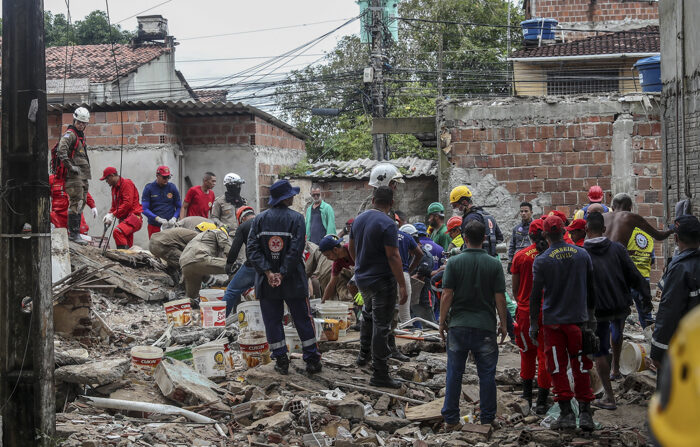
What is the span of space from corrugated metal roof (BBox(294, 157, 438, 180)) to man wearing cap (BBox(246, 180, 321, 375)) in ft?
30.1

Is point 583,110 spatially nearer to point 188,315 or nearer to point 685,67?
point 685,67

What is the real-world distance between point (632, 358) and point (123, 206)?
8611 millimetres

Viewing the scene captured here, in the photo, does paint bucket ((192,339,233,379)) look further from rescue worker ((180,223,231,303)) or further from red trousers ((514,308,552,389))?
rescue worker ((180,223,231,303))

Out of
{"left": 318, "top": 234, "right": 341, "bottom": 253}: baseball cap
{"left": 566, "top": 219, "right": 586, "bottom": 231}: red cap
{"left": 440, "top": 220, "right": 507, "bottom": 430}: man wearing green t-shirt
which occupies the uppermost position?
{"left": 566, "top": 219, "right": 586, "bottom": 231}: red cap

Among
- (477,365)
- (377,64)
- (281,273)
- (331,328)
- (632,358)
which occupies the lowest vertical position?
(632,358)

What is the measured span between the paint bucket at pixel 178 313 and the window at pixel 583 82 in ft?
61.0

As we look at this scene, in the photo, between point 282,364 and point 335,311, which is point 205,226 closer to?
point 335,311

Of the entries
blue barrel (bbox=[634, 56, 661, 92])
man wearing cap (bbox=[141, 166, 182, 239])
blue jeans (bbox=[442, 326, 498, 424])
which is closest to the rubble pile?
blue jeans (bbox=[442, 326, 498, 424])

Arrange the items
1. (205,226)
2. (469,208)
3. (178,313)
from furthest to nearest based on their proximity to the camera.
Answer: (205,226) < (178,313) < (469,208)

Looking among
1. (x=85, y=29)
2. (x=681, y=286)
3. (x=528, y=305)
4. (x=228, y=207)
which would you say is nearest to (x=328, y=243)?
(x=528, y=305)

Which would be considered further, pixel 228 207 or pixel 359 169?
pixel 359 169

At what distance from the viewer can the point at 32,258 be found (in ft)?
18.1

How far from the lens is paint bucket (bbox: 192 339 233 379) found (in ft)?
25.8

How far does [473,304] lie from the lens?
252 inches
